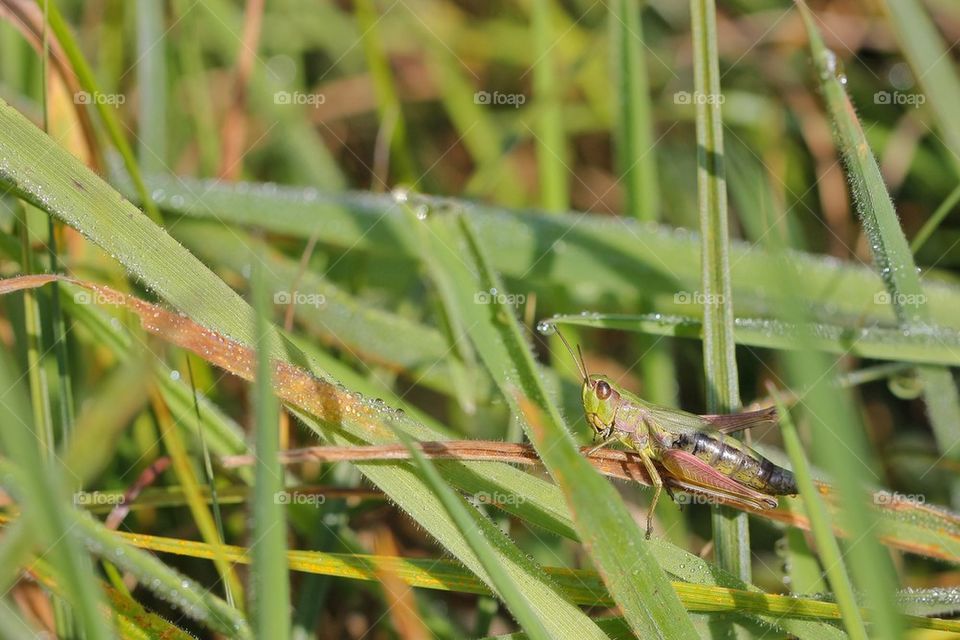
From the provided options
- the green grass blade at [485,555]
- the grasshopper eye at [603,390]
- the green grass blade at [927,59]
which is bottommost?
the green grass blade at [485,555]

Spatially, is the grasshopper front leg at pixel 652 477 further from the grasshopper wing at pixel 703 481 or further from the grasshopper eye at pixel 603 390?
the grasshopper eye at pixel 603 390

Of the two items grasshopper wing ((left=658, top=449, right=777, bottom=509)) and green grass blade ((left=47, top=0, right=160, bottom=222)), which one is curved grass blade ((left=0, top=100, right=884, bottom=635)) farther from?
green grass blade ((left=47, top=0, right=160, bottom=222))

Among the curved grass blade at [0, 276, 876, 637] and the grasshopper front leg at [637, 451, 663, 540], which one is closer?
the curved grass blade at [0, 276, 876, 637]

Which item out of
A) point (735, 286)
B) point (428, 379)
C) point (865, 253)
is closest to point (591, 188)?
point (865, 253)

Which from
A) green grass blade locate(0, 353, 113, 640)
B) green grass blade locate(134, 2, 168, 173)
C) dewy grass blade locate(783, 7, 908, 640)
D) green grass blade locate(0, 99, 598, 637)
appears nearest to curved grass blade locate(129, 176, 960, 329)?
green grass blade locate(134, 2, 168, 173)

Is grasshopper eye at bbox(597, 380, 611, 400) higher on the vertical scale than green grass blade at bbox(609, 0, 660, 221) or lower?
lower

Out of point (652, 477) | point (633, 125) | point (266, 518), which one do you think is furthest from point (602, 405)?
point (633, 125)

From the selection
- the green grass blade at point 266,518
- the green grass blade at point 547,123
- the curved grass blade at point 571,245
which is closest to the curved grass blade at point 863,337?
the curved grass blade at point 571,245

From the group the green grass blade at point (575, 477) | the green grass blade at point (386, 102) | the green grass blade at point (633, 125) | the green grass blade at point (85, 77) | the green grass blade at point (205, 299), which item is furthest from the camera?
the green grass blade at point (386, 102)

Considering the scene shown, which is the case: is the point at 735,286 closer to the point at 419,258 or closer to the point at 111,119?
the point at 419,258
